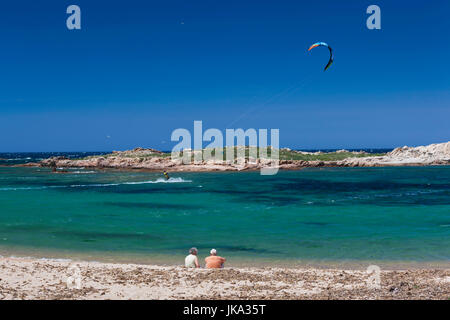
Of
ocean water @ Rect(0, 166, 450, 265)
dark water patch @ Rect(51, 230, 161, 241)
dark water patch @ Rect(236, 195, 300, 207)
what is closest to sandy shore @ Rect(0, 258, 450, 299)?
ocean water @ Rect(0, 166, 450, 265)

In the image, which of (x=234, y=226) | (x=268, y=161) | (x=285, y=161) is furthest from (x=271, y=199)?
(x=285, y=161)

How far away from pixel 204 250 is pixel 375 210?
48.7 feet

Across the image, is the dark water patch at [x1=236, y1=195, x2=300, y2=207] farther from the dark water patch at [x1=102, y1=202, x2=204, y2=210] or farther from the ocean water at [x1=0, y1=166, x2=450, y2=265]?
the dark water patch at [x1=102, y1=202, x2=204, y2=210]

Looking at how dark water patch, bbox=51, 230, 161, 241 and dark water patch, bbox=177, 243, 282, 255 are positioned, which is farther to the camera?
dark water patch, bbox=51, 230, 161, 241

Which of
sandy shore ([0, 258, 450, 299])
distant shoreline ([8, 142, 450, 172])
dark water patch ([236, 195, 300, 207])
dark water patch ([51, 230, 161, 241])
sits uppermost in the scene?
distant shoreline ([8, 142, 450, 172])

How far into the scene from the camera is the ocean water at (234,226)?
1603cm

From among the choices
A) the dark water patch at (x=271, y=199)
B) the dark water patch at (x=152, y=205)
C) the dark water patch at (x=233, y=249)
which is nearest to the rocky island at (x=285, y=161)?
the dark water patch at (x=271, y=199)

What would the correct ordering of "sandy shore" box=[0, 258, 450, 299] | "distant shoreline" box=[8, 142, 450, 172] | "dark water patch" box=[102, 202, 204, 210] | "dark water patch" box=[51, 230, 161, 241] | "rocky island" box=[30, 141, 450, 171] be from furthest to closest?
"rocky island" box=[30, 141, 450, 171]
"distant shoreline" box=[8, 142, 450, 172]
"dark water patch" box=[102, 202, 204, 210]
"dark water patch" box=[51, 230, 161, 241]
"sandy shore" box=[0, 258, 450, 299]

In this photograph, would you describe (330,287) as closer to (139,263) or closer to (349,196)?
(139,263)

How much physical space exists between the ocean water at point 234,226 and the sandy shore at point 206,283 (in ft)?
9.34

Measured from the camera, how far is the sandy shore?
9.69 metres

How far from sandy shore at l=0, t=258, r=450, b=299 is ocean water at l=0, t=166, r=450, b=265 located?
9.34 ft

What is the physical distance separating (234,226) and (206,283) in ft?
37.3

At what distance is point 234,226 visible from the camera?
2205 cm
